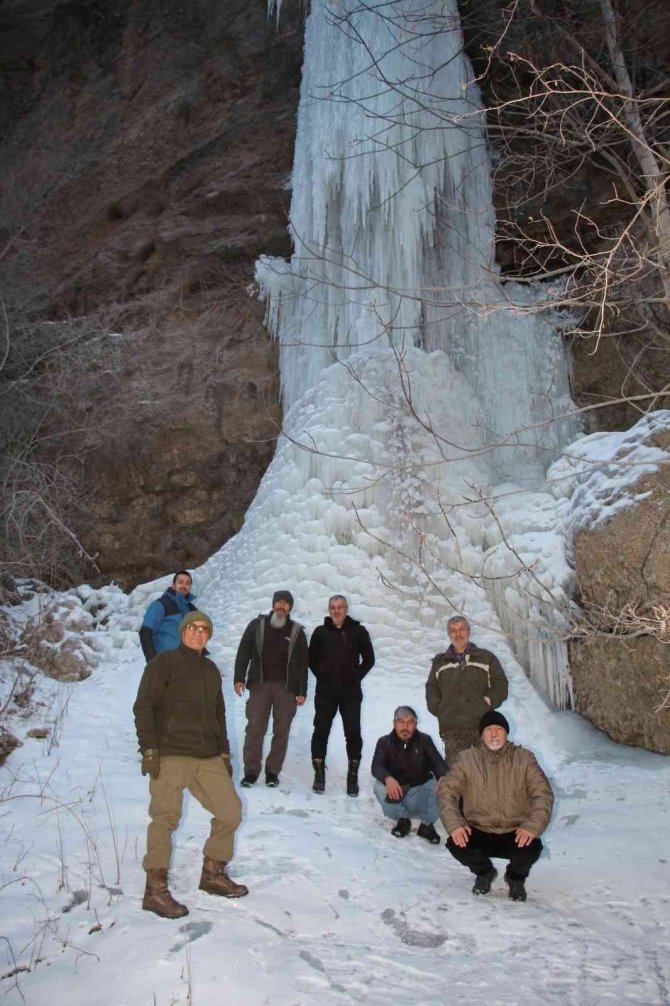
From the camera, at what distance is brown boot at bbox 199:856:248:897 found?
3.94 m

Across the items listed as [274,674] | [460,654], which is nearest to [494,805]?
[460,654]

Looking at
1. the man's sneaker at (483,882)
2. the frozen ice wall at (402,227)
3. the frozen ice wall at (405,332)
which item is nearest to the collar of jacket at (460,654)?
the man's sneaker at (483,882)

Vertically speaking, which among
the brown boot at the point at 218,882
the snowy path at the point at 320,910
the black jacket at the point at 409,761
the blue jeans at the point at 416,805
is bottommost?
the snowy path at the point at 320,910

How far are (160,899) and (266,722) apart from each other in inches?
94.6

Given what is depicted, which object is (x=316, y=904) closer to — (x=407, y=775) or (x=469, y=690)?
(x=407, y=775)

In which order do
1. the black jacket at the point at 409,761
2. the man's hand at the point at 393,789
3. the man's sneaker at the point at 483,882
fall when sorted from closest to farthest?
the man's sneaker at the point at 483,882, the man's hand at the point at 393,789, the black jacket at the point at 409,761

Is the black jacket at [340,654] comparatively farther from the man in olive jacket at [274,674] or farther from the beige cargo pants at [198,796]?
the beige cargo pants at [198,796]

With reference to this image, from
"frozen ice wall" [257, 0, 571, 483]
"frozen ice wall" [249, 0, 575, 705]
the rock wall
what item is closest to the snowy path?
the rock wall

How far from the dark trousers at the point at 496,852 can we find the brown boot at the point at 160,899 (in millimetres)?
1409

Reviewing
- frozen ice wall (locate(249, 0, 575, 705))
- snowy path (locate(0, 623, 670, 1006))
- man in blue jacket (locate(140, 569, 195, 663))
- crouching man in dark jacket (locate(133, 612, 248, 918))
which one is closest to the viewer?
snowy path (locate(0, 623, 670, 1006))

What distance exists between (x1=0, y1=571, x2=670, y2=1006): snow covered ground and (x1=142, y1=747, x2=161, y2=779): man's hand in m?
0.61

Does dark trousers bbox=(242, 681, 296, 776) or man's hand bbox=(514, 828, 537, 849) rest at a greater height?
dark trousers bbox=(242, 681, 296, 776)

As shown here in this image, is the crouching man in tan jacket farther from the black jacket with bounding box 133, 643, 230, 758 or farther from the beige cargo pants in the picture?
the black jacket with bounding box 133, 643, 230, 758

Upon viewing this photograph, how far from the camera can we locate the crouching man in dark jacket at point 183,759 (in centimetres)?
383
